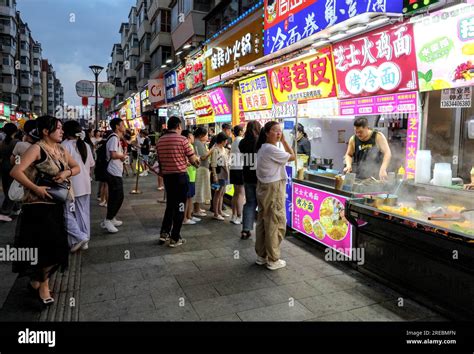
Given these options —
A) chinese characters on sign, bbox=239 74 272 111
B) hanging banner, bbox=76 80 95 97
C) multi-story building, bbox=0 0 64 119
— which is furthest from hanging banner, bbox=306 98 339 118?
multi-story building, bbox=0 0 64 119

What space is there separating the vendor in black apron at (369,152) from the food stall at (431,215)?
1.47 ft

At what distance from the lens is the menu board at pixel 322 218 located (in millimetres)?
5172

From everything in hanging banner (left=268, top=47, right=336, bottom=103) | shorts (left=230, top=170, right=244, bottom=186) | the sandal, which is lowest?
the sandal

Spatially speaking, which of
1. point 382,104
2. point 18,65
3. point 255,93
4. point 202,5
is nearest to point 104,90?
point 202,5

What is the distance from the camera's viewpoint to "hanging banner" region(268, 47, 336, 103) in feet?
22.9

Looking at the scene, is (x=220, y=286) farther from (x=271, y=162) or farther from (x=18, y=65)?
(x=18, y=65)

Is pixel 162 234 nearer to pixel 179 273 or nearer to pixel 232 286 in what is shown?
pixel 179 273

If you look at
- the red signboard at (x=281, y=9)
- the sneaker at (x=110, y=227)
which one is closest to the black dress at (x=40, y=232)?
the sneaker at (x=110, y=227)

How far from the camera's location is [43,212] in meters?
3.76

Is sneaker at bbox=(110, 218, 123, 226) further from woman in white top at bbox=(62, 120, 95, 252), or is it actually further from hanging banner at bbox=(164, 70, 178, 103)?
hanging banner at bbox=(164, 70, 178, 103)

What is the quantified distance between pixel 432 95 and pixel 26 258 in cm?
672

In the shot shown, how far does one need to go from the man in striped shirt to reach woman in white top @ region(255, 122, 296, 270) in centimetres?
156

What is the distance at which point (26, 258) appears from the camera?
3.75 metres

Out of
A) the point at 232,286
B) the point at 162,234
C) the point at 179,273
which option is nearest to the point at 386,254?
the point at 232,286
